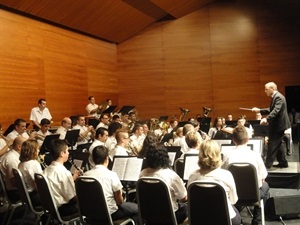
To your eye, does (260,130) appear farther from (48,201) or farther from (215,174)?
(48,201)

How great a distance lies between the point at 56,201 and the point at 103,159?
71 centimetres

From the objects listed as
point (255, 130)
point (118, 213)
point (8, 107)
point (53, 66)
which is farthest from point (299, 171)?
point (53, 66)

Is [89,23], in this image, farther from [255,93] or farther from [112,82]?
[255,93]

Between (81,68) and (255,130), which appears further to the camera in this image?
(81,68)

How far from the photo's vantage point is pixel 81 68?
1431 centimetres

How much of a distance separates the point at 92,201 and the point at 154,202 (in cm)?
63

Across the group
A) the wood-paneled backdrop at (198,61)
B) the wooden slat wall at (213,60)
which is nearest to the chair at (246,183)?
the wood-paneled backdrop at (198,61)

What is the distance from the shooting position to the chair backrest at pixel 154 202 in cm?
389

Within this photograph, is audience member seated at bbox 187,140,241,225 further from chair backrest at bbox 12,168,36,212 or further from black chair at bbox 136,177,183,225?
chair backrest at bbox 12,168,36,212

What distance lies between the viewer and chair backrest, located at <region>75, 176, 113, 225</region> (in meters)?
4.10

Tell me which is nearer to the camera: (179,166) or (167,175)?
(167,175)

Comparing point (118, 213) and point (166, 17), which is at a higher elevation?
point (166, 17)

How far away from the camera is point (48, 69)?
1259 centimetres

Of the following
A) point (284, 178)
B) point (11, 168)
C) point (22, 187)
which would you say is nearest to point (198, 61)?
point (284, 178)
